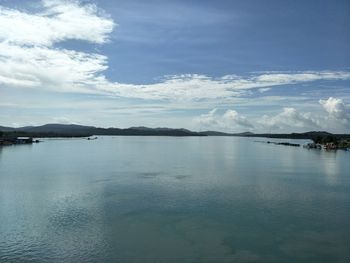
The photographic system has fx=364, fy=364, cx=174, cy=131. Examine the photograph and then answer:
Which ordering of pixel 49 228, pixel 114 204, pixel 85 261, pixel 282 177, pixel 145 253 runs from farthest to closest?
pixel 282 177, pixel 114 204, pixel 49 228, pixel 145 253, pixel 85 261

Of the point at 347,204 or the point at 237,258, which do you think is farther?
the point at 347,204

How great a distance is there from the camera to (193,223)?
596 inches

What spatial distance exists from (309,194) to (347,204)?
2.83m

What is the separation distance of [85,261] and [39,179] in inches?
668

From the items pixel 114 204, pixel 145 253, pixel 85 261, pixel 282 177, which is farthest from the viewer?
pixel 282 177

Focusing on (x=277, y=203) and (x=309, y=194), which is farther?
(x=309, y=194)

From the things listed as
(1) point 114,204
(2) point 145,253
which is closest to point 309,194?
(1) point 114,204

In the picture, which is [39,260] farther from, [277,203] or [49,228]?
[277,203]

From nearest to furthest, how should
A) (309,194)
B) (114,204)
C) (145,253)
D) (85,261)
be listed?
(85,261) → (145,253) → (114,204) → (309,194)

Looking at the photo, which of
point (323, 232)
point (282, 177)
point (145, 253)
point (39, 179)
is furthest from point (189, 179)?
point (145, 253)

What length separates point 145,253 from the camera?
11883mm

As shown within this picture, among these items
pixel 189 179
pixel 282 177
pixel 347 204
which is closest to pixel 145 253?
pixel 347 204

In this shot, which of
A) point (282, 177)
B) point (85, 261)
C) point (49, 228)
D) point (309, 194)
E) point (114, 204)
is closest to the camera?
point (85, 261)

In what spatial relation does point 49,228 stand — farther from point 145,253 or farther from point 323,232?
point 323,232
